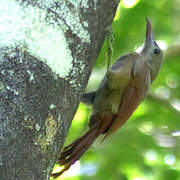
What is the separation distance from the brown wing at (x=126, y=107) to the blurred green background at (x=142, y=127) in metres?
0.59

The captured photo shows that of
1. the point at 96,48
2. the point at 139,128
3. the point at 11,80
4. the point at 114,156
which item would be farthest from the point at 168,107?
the point at 11,80

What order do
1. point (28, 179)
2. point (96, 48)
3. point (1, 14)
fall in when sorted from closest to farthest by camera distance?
point (28, 179) < point (1, 14) < point (96, 48)

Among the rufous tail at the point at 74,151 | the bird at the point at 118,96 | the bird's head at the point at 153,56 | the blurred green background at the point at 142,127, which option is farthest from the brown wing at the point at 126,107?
the blurred green background at the point at 142,127

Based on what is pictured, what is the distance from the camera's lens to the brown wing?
2902mm

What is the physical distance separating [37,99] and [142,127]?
8.73 ft

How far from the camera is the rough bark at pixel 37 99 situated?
1436mm

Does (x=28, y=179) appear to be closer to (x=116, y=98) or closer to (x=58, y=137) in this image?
(x=58, y=137)

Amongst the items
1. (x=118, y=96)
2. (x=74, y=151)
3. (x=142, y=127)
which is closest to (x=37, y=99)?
(x=74, y=151)

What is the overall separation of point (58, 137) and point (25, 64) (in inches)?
13.1

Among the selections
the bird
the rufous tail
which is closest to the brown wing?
the bird

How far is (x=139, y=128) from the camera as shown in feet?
13.0

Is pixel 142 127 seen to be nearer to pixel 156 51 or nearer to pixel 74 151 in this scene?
pixel 156 51

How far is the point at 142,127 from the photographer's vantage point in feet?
13.4

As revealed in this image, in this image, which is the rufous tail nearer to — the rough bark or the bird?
the bird
